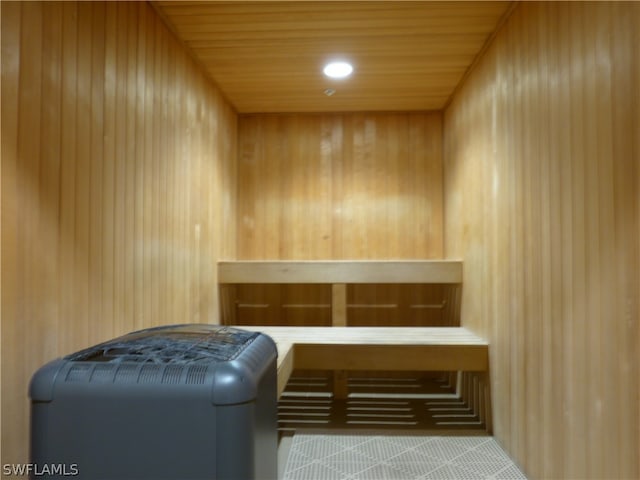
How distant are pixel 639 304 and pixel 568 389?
0.62 meters

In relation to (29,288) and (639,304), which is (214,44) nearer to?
(29,288)

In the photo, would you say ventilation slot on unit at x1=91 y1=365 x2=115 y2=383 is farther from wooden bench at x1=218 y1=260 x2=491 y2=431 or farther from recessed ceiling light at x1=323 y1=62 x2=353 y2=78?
recessed ceiling light at x1=323 y1=62 x2=353 y2=78

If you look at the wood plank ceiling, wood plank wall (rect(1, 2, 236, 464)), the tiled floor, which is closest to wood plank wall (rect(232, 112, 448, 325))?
the wood plank ceiling

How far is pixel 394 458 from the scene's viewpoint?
2.59m

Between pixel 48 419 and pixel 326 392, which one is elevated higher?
pixel 48 419

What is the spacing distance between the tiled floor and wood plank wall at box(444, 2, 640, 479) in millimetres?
176

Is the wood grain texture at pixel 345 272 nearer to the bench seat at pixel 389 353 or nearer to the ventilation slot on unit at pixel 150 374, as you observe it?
the bench seat at pixel 389 353

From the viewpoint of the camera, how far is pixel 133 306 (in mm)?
2164

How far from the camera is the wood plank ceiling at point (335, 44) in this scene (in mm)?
2426

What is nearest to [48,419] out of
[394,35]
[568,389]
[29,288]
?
[29,288]

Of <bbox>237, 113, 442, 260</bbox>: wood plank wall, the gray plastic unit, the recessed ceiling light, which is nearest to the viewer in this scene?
→ the gray plastic unit

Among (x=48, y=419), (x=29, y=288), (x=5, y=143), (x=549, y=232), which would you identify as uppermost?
(x=5, y=143)

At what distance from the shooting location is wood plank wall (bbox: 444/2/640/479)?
149 cm

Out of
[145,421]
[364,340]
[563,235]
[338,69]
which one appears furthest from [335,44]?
[145,421]
